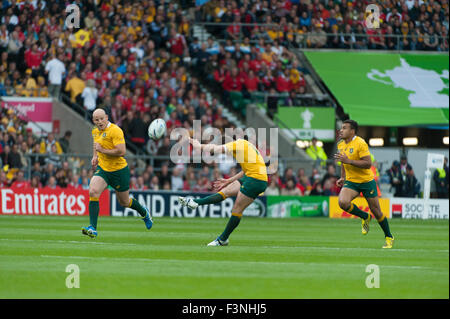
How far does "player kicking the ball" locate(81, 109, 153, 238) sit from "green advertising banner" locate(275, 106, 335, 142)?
18314mm

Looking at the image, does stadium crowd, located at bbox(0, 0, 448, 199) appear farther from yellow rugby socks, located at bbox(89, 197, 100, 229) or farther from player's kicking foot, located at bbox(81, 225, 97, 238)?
player's kicking foot, located at bbox(81, 225, 97, 238)

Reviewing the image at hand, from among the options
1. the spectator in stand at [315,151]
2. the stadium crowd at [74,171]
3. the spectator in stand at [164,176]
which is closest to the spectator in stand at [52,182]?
the stadium crowd at [74,171]

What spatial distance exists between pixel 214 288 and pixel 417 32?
32.8 m

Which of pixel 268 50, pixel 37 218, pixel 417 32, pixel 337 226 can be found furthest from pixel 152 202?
pixel 417 32

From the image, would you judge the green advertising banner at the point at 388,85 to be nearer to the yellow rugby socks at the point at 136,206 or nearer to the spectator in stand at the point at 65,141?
the spectator in stand at the point at 65,141

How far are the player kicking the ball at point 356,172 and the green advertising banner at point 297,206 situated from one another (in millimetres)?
11793

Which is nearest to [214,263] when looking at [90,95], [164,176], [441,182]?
[164,176]

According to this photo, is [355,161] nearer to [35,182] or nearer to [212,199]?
[212,199]

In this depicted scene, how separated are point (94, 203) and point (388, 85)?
78.3 ft

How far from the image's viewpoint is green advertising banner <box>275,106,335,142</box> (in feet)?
118

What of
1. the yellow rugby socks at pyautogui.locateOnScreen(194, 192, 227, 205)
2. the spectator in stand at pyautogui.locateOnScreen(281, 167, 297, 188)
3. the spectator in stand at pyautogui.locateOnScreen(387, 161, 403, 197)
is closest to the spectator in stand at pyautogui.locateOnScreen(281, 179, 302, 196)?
the spectator in stand at pyautogui.locateOnScreen(281, 167, 297, 188)

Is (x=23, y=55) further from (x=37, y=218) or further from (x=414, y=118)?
(x=414, y=118)

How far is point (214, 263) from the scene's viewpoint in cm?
1322

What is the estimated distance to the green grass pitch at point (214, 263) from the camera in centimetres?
1059
